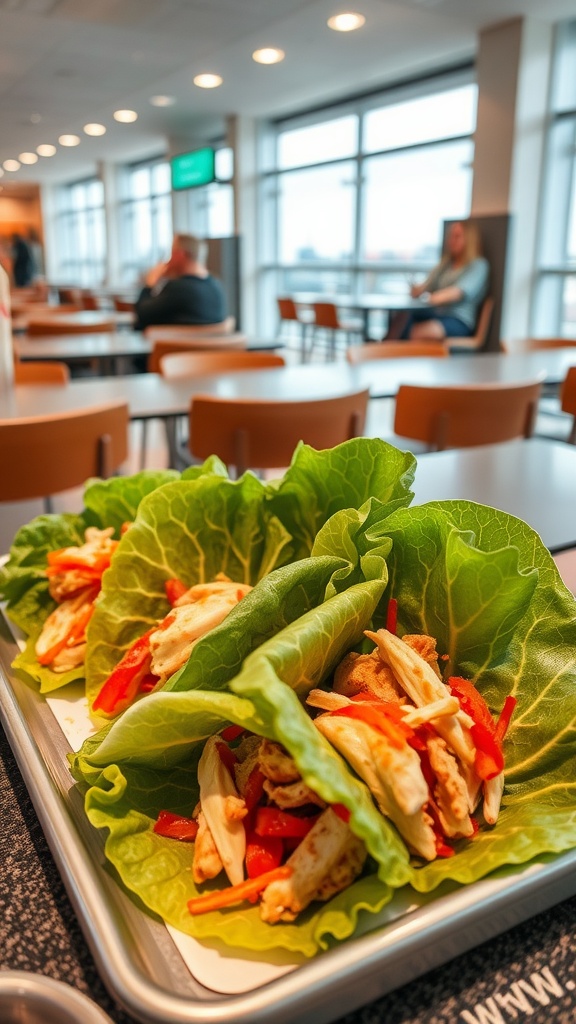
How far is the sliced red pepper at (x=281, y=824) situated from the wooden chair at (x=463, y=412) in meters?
1.99

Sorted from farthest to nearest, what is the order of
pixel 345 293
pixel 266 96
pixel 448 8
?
1. pixel 345 293
2. pixel 266 96
3. pixel 448 8

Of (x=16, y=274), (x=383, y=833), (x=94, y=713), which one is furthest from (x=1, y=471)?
(x=16, y=274)

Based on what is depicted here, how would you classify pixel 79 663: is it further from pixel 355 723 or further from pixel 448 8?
pixel 448 8

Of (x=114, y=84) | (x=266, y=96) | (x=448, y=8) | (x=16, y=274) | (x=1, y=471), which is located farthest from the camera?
(x=16, y=274)

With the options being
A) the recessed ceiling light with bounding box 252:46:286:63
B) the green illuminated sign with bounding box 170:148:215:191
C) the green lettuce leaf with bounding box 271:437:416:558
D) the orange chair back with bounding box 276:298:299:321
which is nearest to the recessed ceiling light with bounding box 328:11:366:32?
the recessed ceiling light with bounding box 252:46:286:63

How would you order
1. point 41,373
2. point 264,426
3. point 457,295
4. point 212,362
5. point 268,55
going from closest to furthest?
point 264,426
point 41,373
point 212,362
point 457,295
point 268,55

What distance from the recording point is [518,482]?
4.30 feet

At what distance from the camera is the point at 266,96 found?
27.9 ft

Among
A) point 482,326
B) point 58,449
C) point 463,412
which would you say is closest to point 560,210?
point 482,326

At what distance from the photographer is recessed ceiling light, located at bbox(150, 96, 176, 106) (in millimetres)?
8492

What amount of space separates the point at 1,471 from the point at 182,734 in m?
1.57

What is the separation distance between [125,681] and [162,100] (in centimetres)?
934

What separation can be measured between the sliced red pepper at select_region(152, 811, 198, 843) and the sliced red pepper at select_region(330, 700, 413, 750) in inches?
4.7

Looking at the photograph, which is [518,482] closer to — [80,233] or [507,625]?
[507,625]
